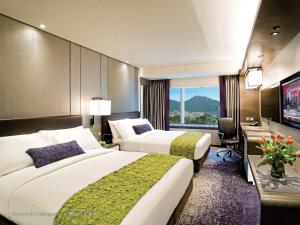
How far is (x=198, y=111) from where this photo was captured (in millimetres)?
6703

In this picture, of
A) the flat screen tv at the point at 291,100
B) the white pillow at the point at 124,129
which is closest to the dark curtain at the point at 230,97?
the white pillow at the point at 124,129

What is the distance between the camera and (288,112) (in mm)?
2342

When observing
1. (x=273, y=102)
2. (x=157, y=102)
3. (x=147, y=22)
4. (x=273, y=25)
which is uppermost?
(x=147, y=22)

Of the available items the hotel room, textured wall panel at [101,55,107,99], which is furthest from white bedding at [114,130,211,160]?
textured wall panel at [101,55,107,99]

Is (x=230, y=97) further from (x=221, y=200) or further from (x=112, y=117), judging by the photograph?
(x=221, y=200)

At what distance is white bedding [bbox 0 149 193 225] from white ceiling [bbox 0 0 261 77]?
184cm

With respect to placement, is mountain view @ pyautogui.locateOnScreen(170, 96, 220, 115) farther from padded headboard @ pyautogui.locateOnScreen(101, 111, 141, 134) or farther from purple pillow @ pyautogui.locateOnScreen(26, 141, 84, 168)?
purple pillow @ pyautogui.locateOnScreen(26, 141, 84, 168)

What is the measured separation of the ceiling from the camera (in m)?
1.60

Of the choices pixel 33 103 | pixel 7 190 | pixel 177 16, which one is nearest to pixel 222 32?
pixel 177 16

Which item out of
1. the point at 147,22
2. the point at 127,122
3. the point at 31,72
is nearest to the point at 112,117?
the point at 127,122

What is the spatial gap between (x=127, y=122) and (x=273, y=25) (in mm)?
3398

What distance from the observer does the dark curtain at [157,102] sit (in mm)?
6691

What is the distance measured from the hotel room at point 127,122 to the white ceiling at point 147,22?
0.02m

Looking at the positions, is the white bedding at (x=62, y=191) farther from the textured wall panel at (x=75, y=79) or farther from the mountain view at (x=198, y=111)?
the mountain view at (x=198, y=111)
